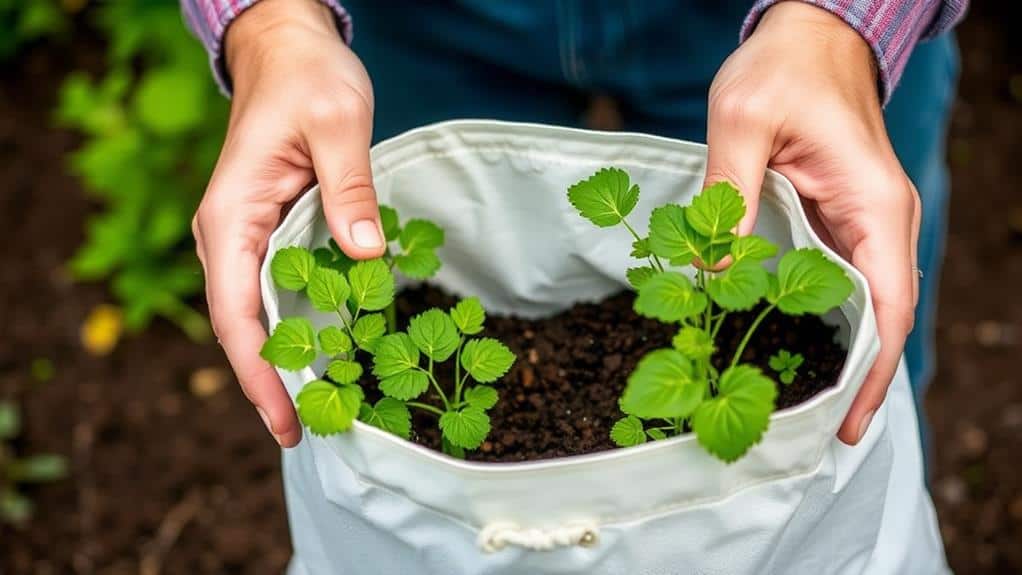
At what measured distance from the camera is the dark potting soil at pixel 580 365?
2.92 feet

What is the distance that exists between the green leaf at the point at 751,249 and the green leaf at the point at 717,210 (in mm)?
14

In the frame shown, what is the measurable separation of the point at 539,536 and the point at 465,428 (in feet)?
0.39

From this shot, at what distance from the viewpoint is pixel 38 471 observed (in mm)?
1870

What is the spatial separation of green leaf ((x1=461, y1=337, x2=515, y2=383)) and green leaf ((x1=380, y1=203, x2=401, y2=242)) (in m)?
0.16

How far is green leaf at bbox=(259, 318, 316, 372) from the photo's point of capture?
2.49 feet

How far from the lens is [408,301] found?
41.2 inches

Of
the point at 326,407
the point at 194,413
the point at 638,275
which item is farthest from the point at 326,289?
the point at 194,413

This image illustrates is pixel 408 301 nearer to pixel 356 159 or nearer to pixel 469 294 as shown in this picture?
pixel 469 294

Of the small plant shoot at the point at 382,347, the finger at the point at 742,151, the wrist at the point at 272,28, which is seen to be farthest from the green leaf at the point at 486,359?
the wrist at the point at 272,28

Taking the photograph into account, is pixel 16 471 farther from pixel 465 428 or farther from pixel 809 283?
pixel 809 283

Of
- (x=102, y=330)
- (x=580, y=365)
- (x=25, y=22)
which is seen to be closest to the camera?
(x=580, y=365)

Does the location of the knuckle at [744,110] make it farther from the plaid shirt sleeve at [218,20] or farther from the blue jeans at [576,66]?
the plaid shirt sleeve at [218,20]

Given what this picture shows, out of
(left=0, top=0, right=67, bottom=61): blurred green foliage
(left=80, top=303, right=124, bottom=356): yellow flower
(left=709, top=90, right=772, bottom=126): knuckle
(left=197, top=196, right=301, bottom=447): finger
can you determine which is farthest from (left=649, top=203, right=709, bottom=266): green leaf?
(left=0, top=0, right=67, bottom=61): blurred green foliage

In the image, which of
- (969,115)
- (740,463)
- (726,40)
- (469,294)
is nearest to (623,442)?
(740,463)
